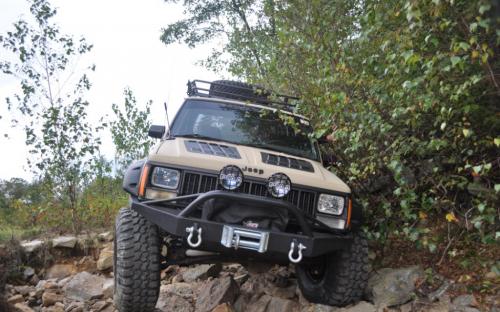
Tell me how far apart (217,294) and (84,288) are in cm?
172

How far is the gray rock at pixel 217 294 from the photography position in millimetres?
4430

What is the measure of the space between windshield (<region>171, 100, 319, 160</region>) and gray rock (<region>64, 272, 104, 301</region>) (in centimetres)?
214

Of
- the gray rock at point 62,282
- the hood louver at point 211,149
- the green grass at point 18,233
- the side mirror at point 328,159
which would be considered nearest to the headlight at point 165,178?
the hood louver at point 211,149

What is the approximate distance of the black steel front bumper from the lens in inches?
129

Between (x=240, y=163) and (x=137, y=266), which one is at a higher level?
(x=240, y=163)

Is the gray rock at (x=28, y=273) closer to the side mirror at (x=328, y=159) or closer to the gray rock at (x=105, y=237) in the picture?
the gray rock at (x=105, y=237)

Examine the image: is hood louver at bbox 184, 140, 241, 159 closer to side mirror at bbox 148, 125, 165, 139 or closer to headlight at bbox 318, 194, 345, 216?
side mirror at bbox 148, 125, 165, 139

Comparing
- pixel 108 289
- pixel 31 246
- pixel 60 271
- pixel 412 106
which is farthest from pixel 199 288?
pixel 412 106

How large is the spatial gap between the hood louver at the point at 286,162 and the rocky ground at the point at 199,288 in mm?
1193

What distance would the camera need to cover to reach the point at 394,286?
404cm

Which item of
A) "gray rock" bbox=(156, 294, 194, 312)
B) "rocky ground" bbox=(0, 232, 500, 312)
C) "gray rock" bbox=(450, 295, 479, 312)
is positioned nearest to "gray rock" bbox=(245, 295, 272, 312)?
"rocky ground" bbox=(0, 232, 500, 312)

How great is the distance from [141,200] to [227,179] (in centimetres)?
69

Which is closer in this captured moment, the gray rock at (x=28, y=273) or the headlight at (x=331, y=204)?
the headlight at (x=331, y=204)

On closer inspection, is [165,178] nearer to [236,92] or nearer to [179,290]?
[179,290]
